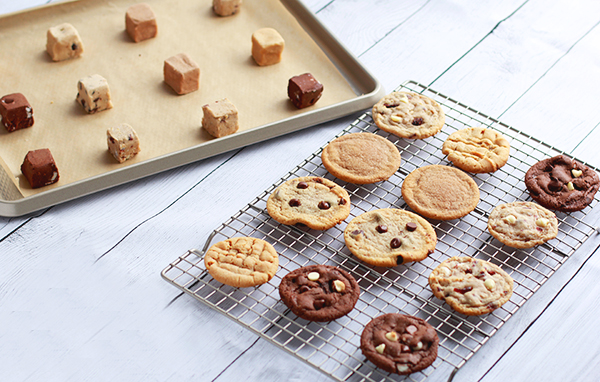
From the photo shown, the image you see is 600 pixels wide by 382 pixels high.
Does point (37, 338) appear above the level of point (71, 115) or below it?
below

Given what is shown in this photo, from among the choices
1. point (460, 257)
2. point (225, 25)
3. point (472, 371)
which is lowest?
point (472, 371)

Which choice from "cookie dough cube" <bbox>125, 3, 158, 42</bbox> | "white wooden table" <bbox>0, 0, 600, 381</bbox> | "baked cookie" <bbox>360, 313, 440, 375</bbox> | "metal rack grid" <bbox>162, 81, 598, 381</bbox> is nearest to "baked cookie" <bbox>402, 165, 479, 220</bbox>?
"metal rack grid" <bbox>162, 81, 598, 381</bbox>

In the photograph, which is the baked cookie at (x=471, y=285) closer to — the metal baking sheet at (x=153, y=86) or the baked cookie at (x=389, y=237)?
the baked cookie at (x=389, y=237)

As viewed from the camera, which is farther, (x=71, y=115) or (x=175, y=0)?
(x=175, y=0)

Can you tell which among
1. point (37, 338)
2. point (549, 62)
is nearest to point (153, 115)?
point (37, 338)

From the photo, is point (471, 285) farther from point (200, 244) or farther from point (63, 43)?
point (63, 43)

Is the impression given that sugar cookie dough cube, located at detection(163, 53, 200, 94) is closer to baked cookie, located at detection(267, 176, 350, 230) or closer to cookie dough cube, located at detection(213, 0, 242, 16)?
cookie dough cube, located at detection(213, 0, 242, 16)

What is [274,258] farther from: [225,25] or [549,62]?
[549,62]

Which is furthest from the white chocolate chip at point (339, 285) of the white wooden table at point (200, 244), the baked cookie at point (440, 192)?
the baked cookie at point (440, 192)

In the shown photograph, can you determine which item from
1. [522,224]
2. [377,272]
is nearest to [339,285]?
[377,272]
